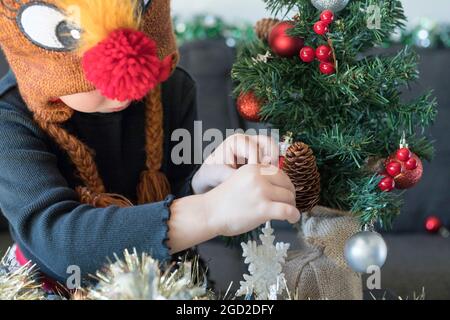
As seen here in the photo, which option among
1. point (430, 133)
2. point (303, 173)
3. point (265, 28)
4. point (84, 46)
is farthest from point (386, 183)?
point (430, 133)

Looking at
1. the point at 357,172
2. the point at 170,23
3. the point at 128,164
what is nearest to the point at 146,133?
the point at 128,164

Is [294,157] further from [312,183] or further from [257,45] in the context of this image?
[257,45]

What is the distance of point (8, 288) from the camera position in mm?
496

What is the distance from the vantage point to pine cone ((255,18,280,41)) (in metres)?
0.71

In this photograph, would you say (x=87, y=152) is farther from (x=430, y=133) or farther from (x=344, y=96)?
(x=430, y=133)

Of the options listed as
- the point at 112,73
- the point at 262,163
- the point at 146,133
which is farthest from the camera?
the point at 146,133

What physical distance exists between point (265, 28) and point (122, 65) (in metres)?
0.28

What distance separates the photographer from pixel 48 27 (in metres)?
0.51

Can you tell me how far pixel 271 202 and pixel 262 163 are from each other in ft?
0.29

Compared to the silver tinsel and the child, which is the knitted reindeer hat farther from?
the silver tinsel

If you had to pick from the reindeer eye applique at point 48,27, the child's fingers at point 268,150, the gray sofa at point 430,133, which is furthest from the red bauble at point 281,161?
the gray sofa at point 430,133

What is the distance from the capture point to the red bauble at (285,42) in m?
0.65

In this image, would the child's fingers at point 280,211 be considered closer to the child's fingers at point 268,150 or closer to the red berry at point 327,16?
the child's fingers at point 268,150

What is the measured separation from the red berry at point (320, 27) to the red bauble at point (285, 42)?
0.14 ft
